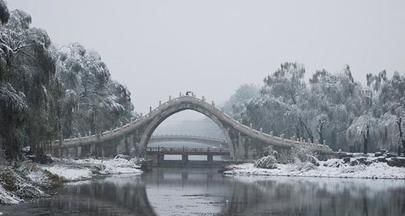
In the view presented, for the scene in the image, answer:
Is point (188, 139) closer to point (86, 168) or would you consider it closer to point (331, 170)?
point (331, 170)

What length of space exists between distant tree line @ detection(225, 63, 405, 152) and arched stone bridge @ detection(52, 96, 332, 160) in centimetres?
437

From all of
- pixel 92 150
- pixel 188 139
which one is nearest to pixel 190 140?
pixel 188 139

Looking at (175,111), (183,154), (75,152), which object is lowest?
(183,154)

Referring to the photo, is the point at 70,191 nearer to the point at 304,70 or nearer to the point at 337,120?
the point at 337,120

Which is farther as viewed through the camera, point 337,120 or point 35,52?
point 337,120

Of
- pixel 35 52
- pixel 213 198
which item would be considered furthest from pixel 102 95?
pixel 213 198

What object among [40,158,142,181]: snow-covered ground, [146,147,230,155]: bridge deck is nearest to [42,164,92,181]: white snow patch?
[40,158,142,181]: snow-covered ground

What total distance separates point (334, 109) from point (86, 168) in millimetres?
28968

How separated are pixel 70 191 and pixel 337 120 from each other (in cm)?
4023

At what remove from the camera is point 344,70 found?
62.4 m

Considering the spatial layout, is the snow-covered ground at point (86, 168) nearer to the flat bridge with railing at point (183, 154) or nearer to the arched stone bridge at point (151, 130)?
the arched stone bridge at point (151, 130)

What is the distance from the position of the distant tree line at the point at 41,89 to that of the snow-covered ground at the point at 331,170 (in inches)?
550

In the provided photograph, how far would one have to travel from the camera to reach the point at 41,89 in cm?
2623

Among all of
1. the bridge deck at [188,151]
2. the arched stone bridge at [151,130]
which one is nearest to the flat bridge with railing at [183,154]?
the bridge deck at [188,151]
